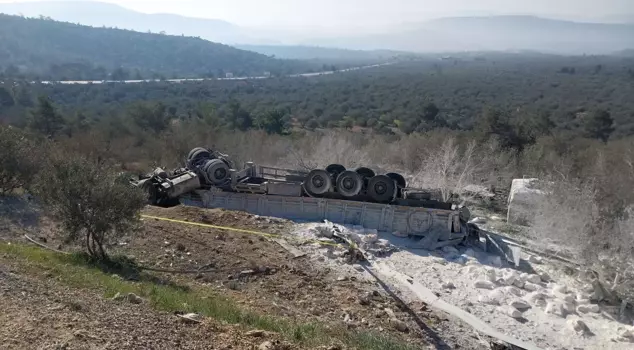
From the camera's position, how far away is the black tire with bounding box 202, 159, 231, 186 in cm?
1689

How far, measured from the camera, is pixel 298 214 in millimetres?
16234

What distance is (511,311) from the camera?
37.1 feet

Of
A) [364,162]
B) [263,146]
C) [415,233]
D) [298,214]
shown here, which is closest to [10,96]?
[263,146]

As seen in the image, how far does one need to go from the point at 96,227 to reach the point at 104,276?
1.40 metres

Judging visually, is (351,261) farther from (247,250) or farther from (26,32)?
(26,32)

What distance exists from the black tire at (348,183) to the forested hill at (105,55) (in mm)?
62760

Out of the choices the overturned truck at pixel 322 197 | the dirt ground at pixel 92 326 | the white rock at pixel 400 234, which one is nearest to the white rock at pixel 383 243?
the white rock at pixel 400 234

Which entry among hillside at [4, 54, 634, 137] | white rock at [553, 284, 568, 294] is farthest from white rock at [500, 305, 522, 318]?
hillside at [4, 54, 634, 137]

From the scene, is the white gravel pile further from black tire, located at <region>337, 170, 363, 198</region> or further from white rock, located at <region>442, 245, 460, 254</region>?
black tire, located at <region>337, 170, 363, 198</region>

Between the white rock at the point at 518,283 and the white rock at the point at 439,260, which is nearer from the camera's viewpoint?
the white rock at the point at 518,283

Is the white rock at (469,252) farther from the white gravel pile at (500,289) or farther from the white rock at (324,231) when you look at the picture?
the white rock at (324,231)

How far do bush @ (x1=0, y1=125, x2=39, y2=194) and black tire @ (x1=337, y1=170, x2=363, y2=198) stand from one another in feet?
30.6

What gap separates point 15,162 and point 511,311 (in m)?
14.3

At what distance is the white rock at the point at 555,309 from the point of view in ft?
37.6
